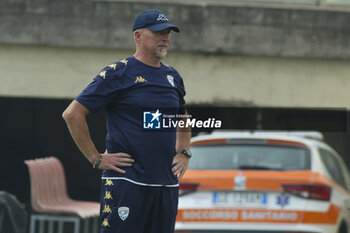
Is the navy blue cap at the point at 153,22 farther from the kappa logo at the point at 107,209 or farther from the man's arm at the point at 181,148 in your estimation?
the kappa logo at the point at 107,209

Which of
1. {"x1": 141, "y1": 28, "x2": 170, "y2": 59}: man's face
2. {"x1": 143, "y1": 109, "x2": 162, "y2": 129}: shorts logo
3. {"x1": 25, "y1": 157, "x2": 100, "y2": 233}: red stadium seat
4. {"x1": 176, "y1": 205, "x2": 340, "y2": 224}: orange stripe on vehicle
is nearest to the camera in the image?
{"x1": 143, "y1": 109, "x2": 162, "y2": 129}: shorts logo

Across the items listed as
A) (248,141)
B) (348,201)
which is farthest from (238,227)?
(348,201)

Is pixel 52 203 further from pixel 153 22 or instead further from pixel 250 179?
pixel 153 22

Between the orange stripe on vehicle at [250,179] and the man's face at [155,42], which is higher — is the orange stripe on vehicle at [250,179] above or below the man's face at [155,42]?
below

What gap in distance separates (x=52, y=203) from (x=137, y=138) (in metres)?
7.74

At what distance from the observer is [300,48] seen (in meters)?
15.3

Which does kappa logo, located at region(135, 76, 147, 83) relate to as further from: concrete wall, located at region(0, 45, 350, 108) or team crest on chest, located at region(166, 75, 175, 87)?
concrete wall, located at region(0, 45, 350, 108)

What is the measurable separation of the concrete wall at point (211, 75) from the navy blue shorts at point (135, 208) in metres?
10.2

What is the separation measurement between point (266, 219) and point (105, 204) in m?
3.95

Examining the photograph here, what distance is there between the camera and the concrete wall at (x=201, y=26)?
14898 mm

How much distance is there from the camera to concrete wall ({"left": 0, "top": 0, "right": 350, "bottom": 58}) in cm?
1490

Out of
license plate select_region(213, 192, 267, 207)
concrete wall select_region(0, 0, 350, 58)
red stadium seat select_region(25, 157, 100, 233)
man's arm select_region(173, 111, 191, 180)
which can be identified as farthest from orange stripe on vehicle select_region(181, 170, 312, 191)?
concrete wall select_region(0, 0, 350, 58)

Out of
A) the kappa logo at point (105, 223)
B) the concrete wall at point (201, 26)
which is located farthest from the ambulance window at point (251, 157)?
the concrete wall at point (201, 26)

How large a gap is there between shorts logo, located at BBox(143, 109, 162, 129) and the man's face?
32cm
